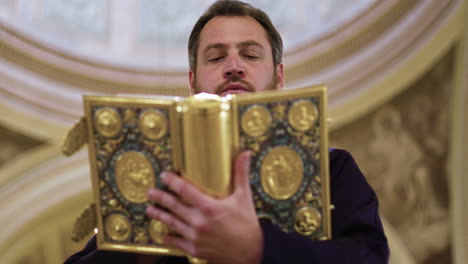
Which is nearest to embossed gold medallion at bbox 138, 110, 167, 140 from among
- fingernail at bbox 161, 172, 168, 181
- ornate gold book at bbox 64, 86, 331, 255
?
ornate gold book at bbox 64, 86, 331, 255

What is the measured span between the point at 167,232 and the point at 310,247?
34 cm

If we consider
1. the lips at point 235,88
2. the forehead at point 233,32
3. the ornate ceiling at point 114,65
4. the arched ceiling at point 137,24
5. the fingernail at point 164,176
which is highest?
the arched ceiling at point 137,24

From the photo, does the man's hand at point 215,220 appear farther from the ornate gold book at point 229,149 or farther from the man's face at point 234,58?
the man's face at point 234,58

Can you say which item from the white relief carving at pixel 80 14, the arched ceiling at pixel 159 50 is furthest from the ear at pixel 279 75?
the white relief carving at pixel 80 14

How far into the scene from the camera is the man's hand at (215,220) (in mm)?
1261

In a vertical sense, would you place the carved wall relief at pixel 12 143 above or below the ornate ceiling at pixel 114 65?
below

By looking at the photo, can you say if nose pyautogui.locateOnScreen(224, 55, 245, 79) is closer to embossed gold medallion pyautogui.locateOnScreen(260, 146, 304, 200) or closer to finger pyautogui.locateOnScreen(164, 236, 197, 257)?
embossed gold medallion pyautogui.locateOnScreen(260, 146, 304, 200)

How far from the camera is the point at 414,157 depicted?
22.3 ft

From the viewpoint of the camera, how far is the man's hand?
4.14ft

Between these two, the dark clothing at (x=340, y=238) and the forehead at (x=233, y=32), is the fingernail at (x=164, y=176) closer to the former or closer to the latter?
the dark clothing at (x=340, y=238)

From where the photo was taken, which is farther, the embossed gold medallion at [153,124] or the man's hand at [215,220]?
the embossed gold medallion at [153,124]

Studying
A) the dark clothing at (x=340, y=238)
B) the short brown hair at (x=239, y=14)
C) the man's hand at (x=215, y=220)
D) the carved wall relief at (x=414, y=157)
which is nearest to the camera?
the man's hand at (x=215, y=220)

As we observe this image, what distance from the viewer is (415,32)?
6.39 meters

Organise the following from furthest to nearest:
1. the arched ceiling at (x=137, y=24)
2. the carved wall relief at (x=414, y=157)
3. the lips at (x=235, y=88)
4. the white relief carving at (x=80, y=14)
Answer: the white relief carving at (x=80, y=14) → the arched ceiling at (x=137, y=24) → the carved wall relief at (x=414, y=157) → the lips at (x=235, y=88)
